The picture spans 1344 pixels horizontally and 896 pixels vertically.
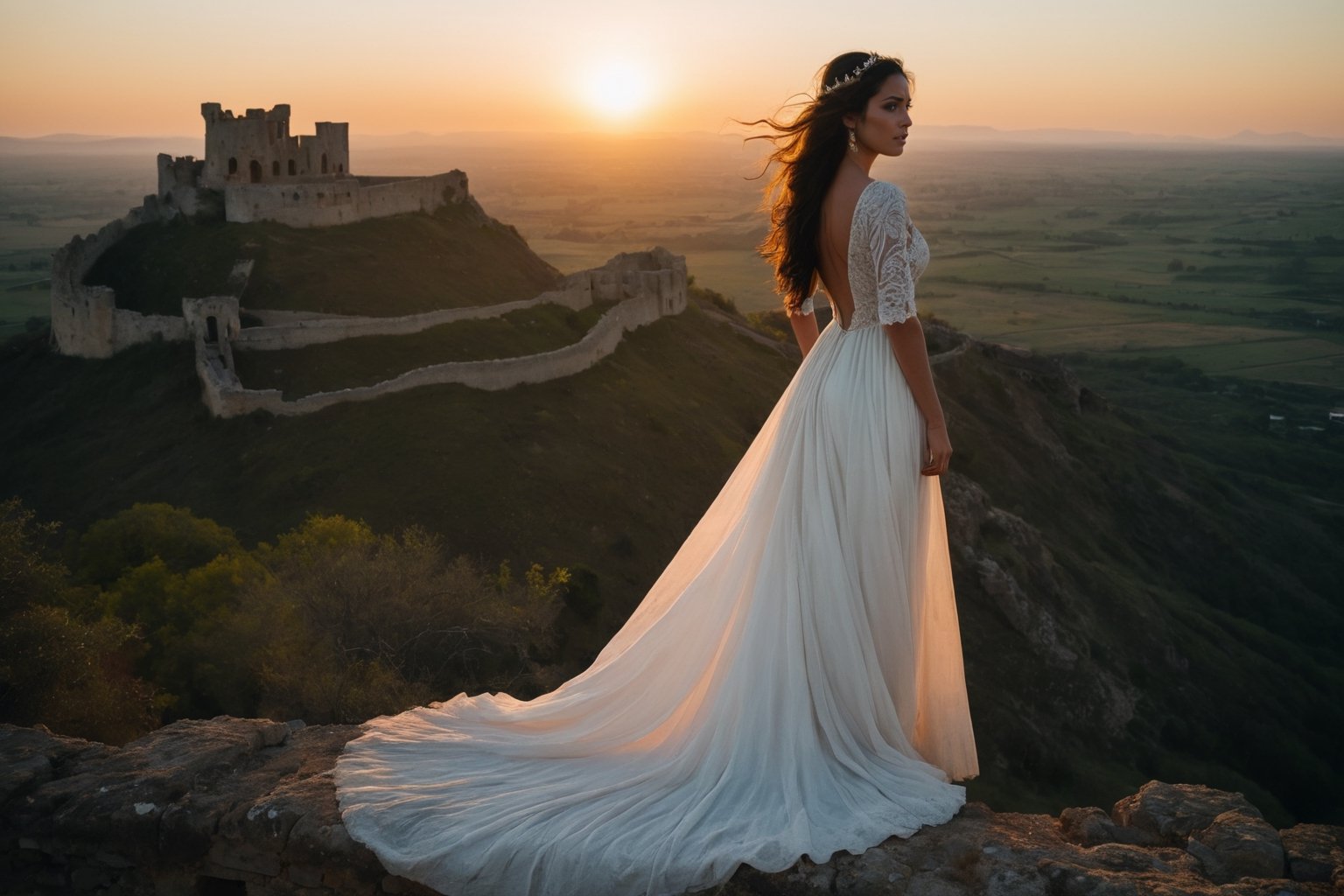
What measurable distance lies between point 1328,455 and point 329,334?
72.5 m

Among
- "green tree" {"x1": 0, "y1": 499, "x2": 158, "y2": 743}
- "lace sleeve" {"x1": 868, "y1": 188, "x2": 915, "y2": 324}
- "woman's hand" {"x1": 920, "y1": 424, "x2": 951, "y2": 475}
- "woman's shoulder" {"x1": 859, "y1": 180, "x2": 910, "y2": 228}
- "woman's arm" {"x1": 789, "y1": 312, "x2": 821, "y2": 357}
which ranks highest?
"woman's shoulder" {"x1": 859, "y1": 180, "x2": 910, "y2": 228}

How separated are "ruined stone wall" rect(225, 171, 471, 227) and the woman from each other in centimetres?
4602

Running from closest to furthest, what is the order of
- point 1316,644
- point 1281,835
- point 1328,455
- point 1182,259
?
point 1281,835 → point 1316,644 → point 1328,455 → point 1182,259

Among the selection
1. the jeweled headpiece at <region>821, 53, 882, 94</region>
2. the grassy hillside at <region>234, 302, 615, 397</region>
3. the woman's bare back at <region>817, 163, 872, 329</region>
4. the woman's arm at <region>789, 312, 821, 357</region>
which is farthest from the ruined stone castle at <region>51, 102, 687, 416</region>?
the jeweled headpiece at <region>821, 53, 882, 94</region>

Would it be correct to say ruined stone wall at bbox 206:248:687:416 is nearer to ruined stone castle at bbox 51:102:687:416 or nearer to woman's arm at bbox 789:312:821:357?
ruined stone castle at bbox 51:102:687:416

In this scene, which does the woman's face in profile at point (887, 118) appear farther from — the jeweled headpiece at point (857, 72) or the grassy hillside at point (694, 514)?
the grassy hillside at point (694, 514)

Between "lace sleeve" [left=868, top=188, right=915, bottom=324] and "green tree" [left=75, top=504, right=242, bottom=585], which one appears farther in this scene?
"green tree" [left=75, top=504, right=242, bottom=585]

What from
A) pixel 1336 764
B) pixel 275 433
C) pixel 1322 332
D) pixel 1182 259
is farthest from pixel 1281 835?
pixel 1182 259

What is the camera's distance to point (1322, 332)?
12988 centimetres

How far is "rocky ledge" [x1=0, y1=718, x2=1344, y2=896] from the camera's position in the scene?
5.29 meters

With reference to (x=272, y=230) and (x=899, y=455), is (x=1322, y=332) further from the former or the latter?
(x=899, y=455)

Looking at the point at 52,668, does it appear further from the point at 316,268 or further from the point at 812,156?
the point at 316,268

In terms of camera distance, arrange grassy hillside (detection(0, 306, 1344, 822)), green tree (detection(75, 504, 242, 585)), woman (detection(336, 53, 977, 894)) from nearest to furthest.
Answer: woman (detection(336, 53, 977, 894))
green tree (detection(75, 504, 242, 585))
grassy hillside (detection(0, 306, 1344, 822))

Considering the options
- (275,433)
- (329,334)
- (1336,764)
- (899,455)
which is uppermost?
(899,455)
